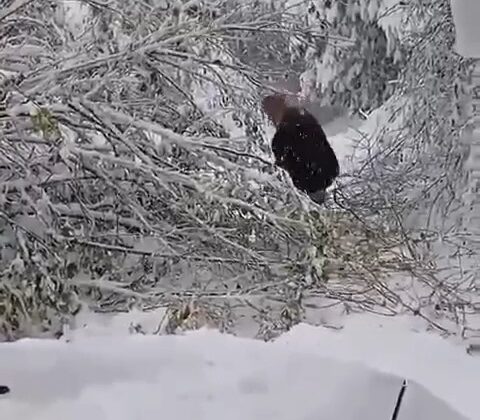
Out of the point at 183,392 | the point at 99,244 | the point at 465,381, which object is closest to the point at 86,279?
the point at 99,244

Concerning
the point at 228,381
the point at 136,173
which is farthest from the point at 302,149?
the point at 228,381

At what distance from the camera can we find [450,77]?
3684 millimetres

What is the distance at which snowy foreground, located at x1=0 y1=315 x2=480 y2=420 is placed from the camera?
1.35 metres

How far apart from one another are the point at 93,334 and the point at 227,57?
115cm

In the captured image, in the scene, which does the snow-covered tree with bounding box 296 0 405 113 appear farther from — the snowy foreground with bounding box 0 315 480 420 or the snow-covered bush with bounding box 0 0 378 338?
the snowy foreground with bounding box 0 315 480 420

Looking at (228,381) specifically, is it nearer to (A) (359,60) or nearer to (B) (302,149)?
(B) (302,149)

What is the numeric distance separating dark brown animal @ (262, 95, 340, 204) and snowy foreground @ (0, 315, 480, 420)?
1.54 metres

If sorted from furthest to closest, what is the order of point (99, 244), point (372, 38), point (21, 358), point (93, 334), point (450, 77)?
point (372, 38) → point (450, 77) → point (99, 244) → point (93, 334) → point (21, 358)

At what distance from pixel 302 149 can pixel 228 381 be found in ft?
6.91

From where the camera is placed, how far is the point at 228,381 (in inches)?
59.0

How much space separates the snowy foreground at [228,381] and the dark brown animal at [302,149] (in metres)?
1.54

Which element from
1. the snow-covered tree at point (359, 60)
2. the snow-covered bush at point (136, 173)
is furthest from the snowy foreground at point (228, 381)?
the snow-covered tree at point (359, 60)

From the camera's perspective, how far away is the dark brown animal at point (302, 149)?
3295 mm

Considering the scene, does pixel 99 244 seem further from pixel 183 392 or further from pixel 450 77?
pixel 450 77
